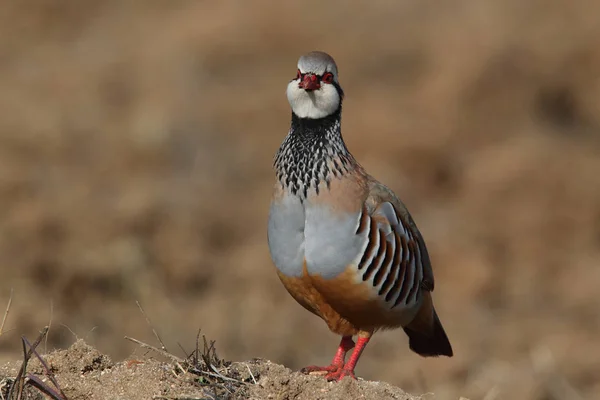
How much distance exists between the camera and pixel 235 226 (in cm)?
1005

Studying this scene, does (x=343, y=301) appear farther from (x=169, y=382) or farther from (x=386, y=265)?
(x=169, y=382)

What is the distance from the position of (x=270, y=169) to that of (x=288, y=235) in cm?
655

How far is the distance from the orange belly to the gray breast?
49 millimetres

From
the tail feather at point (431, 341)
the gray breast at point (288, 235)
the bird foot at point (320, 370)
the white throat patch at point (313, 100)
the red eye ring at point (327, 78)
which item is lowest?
the bird foot at point (320, 370)

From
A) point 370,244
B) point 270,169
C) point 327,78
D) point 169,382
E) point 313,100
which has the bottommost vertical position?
point 169,382

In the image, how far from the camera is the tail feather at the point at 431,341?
539 cm

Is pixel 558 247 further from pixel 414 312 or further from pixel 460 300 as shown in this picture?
pixel 414 312

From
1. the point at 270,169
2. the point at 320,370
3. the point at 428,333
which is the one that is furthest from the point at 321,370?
the point at 270,169

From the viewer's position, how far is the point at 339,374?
14.8 ft

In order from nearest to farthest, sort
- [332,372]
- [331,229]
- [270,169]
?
[331,229], [332,372], [270,169]

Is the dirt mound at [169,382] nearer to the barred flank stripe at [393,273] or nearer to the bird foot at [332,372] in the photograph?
the bird foot at [332,372]

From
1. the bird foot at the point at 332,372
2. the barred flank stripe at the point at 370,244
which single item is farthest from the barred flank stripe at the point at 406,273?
the bird foot at the point at 332,372

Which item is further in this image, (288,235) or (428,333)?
(428,333)

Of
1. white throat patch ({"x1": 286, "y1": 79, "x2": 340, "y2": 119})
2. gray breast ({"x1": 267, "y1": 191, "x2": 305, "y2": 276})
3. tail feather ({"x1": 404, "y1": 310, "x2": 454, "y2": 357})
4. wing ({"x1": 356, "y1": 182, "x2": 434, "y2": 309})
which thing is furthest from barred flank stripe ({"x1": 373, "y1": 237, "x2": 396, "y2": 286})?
tail feather ({"x1": 404, "y1": 310, "x2": 454, "y2": 357})
